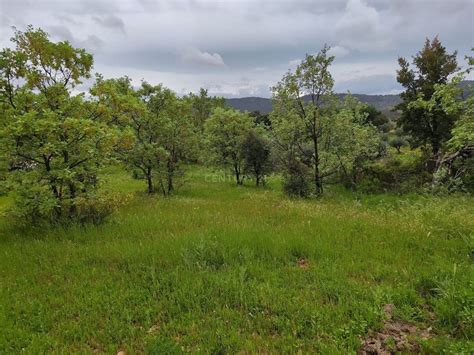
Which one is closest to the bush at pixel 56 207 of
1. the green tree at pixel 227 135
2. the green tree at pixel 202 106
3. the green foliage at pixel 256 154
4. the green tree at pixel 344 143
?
the green tree at pixel 344 143

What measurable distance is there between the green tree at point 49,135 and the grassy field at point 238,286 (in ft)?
4.60

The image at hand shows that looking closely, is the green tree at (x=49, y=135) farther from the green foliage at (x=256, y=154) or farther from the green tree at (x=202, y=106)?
the green tree at (x=202, y=106)

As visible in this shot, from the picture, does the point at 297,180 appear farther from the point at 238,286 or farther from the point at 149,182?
the point at 238,286

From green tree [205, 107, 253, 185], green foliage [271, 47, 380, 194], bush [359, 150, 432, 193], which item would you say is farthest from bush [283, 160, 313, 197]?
green tree [205, 107, 253, 185]

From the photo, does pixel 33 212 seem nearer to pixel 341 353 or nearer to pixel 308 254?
pixel 308 254

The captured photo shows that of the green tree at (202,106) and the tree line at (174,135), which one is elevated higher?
the green tree at (202,106)

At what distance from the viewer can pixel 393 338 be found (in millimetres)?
4398

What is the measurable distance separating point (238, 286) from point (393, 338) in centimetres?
264

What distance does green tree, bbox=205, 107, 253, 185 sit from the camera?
30406 mm

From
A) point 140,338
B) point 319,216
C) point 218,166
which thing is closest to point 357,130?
point 319,216

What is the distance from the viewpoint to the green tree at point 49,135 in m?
9.42

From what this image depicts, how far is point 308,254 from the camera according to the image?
24.1 feet

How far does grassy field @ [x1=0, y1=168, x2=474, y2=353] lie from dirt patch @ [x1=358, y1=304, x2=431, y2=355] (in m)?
0.11

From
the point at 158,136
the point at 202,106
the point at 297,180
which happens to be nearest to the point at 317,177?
the point at 297,180
